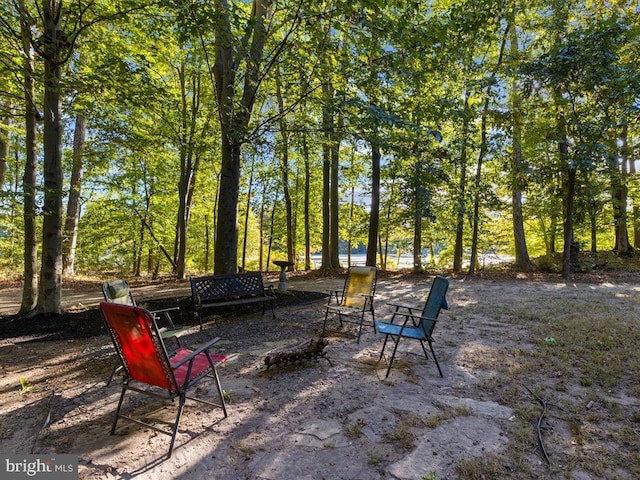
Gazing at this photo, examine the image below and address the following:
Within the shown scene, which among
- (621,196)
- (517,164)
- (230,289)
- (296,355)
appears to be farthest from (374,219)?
(621,196)

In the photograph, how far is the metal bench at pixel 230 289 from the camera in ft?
18.4

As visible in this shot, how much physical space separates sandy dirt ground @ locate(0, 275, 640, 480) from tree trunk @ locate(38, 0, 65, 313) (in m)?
1.03

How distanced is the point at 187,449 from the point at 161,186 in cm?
1320

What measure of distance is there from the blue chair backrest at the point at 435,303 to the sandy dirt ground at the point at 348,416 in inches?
18.8

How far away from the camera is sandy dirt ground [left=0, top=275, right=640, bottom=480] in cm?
214

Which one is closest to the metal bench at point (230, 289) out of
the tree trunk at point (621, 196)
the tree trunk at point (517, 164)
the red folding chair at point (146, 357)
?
the red folding chair at point (146, 357)

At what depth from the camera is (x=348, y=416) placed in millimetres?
2707

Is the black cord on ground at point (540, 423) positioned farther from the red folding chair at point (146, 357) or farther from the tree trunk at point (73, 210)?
the tree trunk at point (73, 210)


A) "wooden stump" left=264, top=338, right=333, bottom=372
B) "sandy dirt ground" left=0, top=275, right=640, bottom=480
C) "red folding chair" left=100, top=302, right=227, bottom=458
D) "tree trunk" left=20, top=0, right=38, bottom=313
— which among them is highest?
"tree trunk" left=20, top=0, right=38, bottom=313

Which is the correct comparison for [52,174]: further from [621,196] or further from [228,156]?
[621,196]

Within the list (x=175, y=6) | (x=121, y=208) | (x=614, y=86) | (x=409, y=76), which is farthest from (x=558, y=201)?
(x=121, y=208)

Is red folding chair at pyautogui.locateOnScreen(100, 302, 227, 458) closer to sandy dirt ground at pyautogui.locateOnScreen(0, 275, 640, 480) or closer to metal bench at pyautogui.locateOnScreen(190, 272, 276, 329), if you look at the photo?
sandy dirt ground at pyautogui.locateOnScreen(0, 275, 640, 480)

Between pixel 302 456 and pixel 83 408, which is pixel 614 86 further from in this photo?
pixel 83 408

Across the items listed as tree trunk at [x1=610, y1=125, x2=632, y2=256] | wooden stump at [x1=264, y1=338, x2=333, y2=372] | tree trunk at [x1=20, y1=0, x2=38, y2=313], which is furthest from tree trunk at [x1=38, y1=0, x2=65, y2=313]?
tree trunk at [x1=610, y1=125, x2=632, y2=256]
